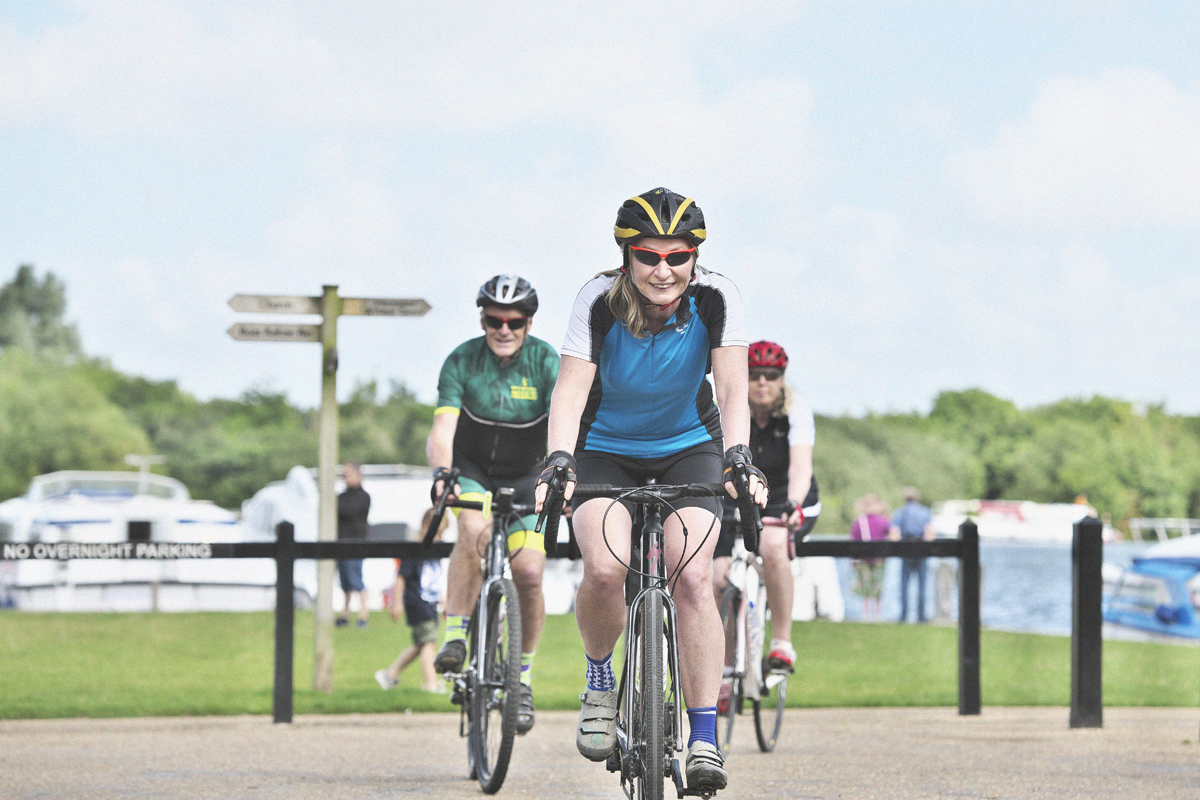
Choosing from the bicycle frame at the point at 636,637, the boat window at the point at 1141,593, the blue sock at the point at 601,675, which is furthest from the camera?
the boat window at the point at 1141,593

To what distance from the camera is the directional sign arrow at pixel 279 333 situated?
11.4m

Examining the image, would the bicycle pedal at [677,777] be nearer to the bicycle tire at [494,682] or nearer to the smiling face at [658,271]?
the smiling face at [658,271]

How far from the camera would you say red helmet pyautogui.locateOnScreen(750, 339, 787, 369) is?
27.9ft

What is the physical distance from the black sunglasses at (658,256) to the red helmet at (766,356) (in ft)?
10.1

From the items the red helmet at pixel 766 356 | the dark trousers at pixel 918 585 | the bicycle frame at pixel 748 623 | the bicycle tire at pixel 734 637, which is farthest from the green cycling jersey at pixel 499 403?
the dark trousers at pixel 918 585

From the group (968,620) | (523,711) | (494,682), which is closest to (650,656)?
(523,711)

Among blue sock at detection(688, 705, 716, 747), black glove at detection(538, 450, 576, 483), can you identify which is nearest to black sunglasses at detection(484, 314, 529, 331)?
black glove at detection(538, 450, 576, 483)

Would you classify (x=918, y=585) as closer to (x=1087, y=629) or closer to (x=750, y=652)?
(x=1087, y=629)

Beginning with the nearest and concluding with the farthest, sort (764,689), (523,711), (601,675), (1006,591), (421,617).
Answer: (601,675), (523,711), (764,689), (421,617), (1006,591)

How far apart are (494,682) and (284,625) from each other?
3155 mm

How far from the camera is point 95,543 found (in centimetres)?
951

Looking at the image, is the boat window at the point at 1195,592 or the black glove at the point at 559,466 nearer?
the black glove at the point at 559,466

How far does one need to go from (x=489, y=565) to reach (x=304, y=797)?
1432mm

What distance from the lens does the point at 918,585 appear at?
18.3 metres
